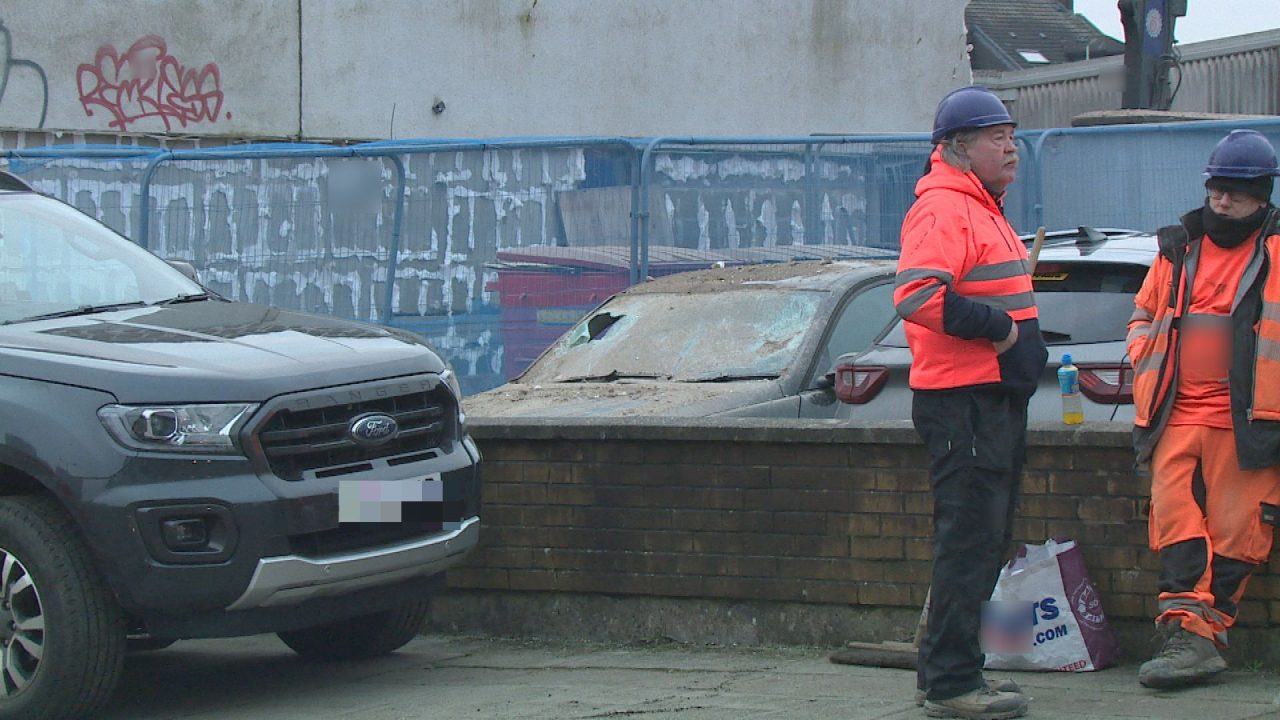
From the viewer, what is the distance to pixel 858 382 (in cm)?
748

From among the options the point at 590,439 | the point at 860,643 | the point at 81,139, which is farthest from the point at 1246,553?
the point at 81,139

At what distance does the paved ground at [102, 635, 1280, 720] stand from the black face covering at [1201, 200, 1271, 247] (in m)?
1.45

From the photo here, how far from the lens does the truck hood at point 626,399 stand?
310 inches

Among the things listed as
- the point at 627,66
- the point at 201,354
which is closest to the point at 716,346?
the point at 201,354

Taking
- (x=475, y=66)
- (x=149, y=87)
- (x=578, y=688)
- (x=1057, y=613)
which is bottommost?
(x=578, y=688)

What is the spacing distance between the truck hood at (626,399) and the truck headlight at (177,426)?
2387 millimetres

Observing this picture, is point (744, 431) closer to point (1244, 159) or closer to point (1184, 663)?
point (1184, 663)

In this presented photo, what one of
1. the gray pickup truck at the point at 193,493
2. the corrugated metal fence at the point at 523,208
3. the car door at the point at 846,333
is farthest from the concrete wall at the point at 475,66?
the gray pickup truck at the point at 193,493

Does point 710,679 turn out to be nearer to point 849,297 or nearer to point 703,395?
point 703,395

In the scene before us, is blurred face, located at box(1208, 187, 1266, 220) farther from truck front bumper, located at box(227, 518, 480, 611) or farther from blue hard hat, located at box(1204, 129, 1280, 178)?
truck front bumper, located at box(227, 518, 480, 611)

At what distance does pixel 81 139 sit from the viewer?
1892cm

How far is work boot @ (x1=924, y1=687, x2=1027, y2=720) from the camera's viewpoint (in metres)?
5.12

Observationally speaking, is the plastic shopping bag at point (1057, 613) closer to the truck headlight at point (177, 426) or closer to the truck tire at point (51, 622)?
A: the truck headlight at point (177, 426)

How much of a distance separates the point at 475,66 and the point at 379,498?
16.2 m
